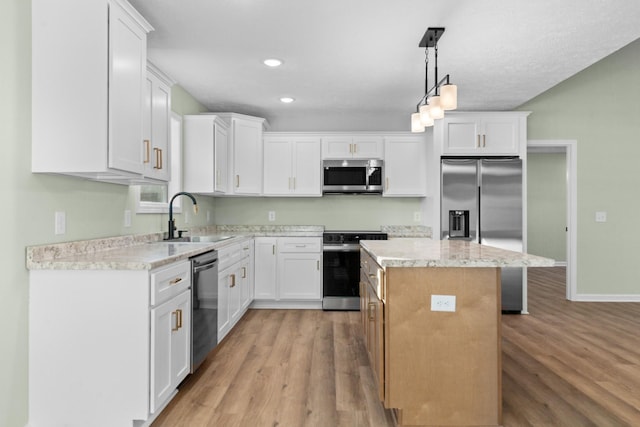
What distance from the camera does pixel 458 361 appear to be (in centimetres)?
195

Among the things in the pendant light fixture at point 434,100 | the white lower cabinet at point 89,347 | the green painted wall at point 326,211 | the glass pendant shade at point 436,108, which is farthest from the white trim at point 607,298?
the white lower cabinet at point 89,347

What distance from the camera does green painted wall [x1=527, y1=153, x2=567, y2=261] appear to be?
768cm

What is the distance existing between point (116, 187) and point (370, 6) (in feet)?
6.85

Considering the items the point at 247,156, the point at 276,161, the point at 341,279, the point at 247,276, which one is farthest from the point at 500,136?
the point at 247,276

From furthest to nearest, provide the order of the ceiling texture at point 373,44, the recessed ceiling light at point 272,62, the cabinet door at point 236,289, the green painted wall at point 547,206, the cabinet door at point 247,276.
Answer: the green painted wall at point 547,206 < the cabinet door at point 247,276 < the cabinet door at point 236,289 < the recessed ceiling light at point 272,62 < the ceiling texture at point 373,44

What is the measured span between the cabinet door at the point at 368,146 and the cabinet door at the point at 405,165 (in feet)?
0.30

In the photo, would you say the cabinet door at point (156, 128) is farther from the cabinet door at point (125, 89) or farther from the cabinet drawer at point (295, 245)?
the cabinet drawer at point (295, 245)

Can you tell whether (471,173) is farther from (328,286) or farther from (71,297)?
(71,297)

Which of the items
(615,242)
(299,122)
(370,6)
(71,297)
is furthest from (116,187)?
(615,242)

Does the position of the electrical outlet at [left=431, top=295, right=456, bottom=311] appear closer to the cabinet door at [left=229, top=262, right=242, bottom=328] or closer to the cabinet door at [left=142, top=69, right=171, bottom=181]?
the cabinet door at [left=142, top=69, right=171, bottom=181]

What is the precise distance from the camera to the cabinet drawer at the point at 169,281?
6.28 feet

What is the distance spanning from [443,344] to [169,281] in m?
1.52

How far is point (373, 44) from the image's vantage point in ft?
9.14

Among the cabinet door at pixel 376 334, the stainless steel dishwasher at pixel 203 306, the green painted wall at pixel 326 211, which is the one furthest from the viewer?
the green painted wall at pixel 326 211
